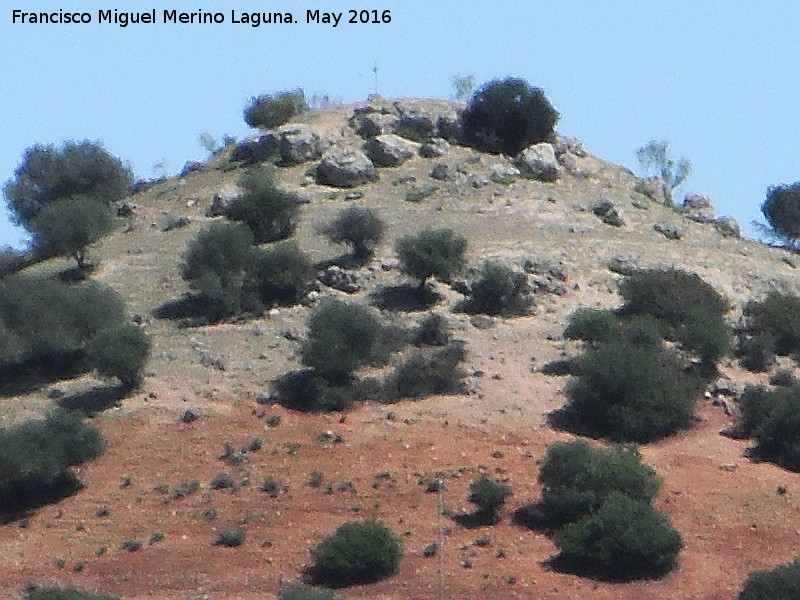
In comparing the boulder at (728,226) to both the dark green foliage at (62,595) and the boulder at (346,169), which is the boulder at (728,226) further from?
the dark green foliage at (62,595)

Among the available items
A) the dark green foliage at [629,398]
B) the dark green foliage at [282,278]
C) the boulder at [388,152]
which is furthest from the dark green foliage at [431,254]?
the boulder at [388,152]

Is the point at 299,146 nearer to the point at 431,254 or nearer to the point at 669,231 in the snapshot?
the point at 669,231

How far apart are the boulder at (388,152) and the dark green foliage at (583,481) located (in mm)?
23815

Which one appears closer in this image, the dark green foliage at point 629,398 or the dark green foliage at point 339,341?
the dark green foliage at point 629,398

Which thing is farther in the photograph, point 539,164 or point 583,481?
point 539,164

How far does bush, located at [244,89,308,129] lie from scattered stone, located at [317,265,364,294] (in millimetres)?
18758

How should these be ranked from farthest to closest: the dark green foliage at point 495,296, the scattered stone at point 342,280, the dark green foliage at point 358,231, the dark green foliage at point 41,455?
the dark green foliage at point 358,231
the scattered stone at point 342,280
the dark green foliage at point 495,296
the dark green foliage at point 41,455

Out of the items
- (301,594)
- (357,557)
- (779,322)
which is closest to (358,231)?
(779,322)

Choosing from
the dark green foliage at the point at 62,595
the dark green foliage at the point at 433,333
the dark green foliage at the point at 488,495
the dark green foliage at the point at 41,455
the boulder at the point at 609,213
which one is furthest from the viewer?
the boulder at the point at 609,213

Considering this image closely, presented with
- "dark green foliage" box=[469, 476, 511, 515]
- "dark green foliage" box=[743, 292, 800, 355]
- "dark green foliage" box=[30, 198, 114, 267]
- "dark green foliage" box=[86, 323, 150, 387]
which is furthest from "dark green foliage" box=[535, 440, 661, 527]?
"dark green foliage" box=[30, 198, 114, 267]

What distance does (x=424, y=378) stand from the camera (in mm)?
44844

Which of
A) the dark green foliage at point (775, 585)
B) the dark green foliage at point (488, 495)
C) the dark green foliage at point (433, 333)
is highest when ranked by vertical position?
the dark green foliage at point (775, 585)

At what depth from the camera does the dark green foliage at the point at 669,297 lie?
161 feet

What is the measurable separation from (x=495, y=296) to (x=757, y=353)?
7292mm
